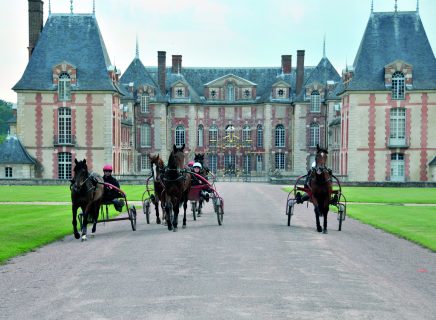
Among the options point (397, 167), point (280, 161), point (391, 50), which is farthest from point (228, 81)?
point (397, 167)

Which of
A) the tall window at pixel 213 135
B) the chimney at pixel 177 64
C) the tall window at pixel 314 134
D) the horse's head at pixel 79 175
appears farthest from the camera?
the chimney at pixel 177 64

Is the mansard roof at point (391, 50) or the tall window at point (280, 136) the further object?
the tall window at point (280, 136)

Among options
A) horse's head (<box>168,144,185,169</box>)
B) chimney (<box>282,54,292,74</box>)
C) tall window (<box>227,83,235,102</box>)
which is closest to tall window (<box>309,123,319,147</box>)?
chimney (<box>282,54,292,74</box>)

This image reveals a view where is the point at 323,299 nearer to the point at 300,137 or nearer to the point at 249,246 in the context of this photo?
the point at 249,246

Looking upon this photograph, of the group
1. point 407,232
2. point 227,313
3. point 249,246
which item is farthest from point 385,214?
point 227,313

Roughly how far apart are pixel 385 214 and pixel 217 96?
173ft

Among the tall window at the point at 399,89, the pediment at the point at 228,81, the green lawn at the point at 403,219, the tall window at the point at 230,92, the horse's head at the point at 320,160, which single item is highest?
the pediment at the point at 228,81

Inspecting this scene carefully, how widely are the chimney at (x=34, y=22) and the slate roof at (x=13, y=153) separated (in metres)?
7.69

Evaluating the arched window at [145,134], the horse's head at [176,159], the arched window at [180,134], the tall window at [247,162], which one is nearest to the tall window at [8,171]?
the arched window at [145,134]

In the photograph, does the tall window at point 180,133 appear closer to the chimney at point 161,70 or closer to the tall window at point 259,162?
the chimney at point 161,70

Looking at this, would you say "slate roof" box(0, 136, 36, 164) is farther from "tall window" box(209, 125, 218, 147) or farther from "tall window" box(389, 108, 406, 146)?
"tall window" box(389, 108, 406, 146)

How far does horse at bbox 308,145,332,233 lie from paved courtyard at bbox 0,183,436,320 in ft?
2.58

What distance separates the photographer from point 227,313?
26.3 ft

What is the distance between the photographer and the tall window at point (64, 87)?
5281 centimetres
